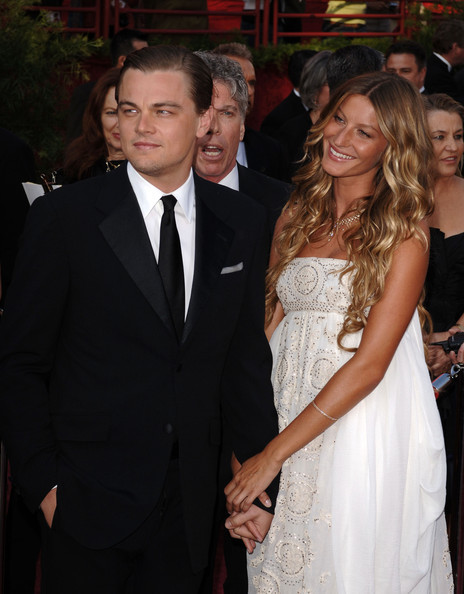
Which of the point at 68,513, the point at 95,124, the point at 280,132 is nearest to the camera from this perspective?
the point at 68,513

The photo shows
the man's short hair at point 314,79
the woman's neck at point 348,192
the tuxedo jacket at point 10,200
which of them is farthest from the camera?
the man's short hair at point 314,79

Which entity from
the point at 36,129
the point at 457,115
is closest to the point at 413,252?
the point at 457,115

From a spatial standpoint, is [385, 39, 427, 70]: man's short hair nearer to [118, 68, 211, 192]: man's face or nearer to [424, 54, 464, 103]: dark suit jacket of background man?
[424, 54, 464, 103]: dark suit jacket of background man

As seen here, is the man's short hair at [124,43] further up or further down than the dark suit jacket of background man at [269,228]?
further up

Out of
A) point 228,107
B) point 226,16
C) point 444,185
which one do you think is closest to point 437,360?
point 444,185

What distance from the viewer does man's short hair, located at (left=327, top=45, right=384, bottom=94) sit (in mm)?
4570

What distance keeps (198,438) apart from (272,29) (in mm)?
9071

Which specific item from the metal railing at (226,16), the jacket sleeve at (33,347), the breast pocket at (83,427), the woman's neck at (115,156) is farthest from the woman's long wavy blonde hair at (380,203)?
the metal railing at (226,16)

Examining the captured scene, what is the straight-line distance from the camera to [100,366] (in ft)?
8.07

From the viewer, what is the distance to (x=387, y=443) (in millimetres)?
2992

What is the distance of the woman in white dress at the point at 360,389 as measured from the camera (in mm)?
2916

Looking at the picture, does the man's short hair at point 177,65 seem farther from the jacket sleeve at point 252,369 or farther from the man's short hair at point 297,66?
the man's short hair at point 297,66

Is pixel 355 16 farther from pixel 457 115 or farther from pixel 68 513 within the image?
pixel 68 513

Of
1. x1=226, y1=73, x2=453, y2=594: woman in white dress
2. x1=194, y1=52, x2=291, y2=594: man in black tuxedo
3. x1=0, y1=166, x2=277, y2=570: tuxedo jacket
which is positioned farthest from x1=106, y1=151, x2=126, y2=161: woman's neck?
x1=0, y1=166, x2=277, y2=570: tuxedo jacket
